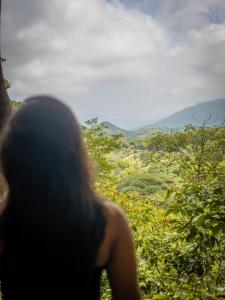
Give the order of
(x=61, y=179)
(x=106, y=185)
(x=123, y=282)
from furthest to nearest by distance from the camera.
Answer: (x=106, y=185) < (x=123, y=282) < (x=61, y=179)

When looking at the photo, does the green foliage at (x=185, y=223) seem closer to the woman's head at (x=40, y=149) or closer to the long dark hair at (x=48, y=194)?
the long dark hair at (x=48, y=194)

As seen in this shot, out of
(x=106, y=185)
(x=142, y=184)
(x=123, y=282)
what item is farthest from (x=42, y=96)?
(x=142, y=184)

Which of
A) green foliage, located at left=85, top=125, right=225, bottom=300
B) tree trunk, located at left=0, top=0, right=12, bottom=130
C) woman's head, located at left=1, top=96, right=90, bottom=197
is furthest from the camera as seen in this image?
green foliage, located at left=85, top=125, right=225, bottom=300

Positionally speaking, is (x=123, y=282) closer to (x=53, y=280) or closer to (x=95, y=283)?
(x=95, y=283)

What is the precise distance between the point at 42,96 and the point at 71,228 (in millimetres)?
553

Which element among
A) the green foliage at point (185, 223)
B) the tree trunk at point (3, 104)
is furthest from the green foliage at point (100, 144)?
the tree trunk at point (3, 104)

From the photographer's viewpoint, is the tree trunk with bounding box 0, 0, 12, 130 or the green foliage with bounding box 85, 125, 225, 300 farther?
the green foliage with bounding box 85, 125, 225, 300

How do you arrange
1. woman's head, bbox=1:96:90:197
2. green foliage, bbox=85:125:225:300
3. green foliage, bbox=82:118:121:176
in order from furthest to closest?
green foliage, bbox=82:118:121:176, green foliage, bbox=85:125:225:300, woman's head, bbox=1:96:90:197

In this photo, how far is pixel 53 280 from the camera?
4.90 ft

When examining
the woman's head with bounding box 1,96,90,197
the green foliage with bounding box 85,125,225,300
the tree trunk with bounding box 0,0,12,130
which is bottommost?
the green foliage with bounding box 85,125,225,300

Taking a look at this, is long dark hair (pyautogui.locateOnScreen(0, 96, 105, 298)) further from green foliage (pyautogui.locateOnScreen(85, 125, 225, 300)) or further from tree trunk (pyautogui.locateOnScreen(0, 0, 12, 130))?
tree trunk (pyautogui.locateOnScreen(0, 0, 12, 130))

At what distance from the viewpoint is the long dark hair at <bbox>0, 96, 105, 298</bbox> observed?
56.9 inches

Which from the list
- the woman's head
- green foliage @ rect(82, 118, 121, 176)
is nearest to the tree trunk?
the woman's head

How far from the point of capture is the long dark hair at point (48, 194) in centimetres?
145
